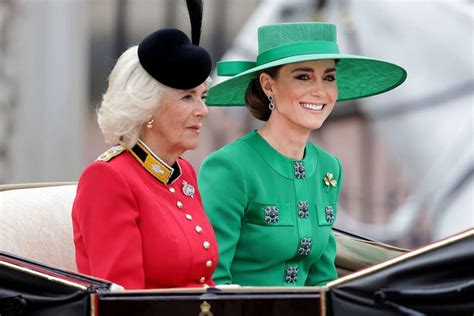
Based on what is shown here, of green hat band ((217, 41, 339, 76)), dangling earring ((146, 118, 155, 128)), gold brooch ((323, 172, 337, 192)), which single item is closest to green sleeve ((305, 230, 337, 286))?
gold brooch ((323, 172, 337, 192))

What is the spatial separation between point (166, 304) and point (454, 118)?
330 centimetres

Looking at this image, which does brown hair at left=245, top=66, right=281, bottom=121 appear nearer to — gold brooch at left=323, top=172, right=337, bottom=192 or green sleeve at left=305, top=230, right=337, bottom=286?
gold brooch at left=323, top=172, right=337, bottom=192

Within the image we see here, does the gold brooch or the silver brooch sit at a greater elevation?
the gold brooch

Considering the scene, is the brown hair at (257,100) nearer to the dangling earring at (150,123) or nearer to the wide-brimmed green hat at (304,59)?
the wide-brimmed green hat at (304,59)

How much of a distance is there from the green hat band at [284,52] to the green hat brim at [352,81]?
0.02 meters

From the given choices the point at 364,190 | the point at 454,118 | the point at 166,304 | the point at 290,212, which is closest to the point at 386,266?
the point at 166,304

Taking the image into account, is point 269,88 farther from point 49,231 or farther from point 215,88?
point 49,231

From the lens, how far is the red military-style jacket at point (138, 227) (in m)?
2.47

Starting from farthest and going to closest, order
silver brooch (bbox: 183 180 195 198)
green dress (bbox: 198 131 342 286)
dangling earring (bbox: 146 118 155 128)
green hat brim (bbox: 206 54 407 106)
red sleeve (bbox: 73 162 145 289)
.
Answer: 1. green hat brim (bbox: 206 54 407 106)
2. green dress (bbox: 198 131 342 286)
3. silver brooch (bbox: 183 180 195 198)
4. dangling earring (bbox: 146 118 155 128)
5. red sleeve (bbox: 73 162 145 289)

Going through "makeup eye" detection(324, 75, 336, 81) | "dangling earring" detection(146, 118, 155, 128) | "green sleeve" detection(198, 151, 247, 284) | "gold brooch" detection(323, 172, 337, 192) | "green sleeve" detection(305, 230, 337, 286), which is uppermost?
"makeup eye" detection(324, 75, 336, 81)

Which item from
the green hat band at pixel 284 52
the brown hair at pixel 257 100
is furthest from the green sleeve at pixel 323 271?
the green hat band at pixel 284 52

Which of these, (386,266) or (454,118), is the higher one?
(454,118)

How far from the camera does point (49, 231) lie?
2869 millimetres

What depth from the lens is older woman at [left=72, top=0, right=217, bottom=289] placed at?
97.4 inches
